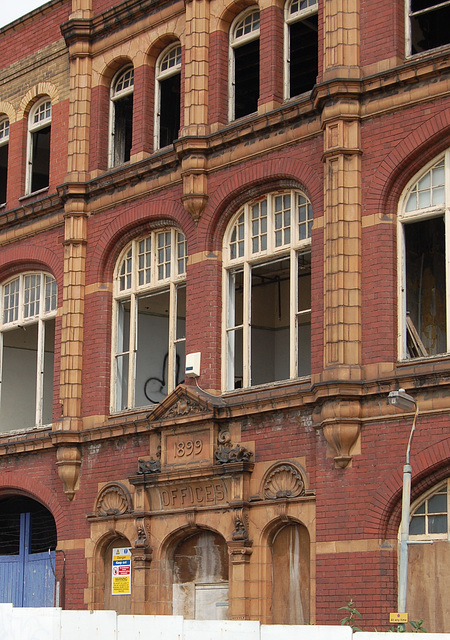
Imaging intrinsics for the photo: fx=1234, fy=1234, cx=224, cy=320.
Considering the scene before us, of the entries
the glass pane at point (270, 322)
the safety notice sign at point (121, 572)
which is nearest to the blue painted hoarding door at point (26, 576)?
the safety notice sign at point (121, 572)

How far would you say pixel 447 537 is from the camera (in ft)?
61.3

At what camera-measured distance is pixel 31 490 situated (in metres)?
26.2

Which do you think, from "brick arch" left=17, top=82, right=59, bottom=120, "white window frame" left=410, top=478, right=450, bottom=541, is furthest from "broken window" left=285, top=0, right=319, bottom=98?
"white window frame" left=410, top=478, right=450, bottom=541

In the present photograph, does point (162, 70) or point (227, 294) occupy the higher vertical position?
point (162, 70)

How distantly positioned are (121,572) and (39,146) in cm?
1088

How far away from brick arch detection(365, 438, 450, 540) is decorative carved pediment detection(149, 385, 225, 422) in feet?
13.0

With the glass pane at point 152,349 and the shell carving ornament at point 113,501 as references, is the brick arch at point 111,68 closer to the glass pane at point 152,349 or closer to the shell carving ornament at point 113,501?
the glass pane at point 152,349

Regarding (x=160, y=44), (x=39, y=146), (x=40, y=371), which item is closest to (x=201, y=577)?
(x=40, y=371)

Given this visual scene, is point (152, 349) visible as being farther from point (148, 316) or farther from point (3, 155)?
point (3, 155)

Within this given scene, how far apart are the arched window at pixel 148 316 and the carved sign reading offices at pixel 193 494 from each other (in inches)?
89.6

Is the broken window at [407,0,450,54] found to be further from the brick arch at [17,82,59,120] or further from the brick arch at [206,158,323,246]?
the brick arch at [17,82,59,120]

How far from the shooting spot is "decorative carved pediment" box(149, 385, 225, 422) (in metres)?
22.2

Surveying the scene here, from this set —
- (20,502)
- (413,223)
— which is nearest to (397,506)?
(413,223)

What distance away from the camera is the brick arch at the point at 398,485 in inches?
737
